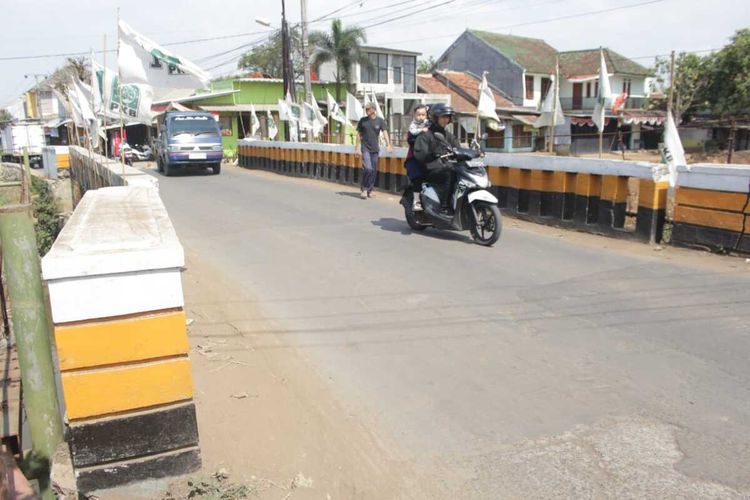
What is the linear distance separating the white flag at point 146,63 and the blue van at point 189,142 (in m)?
14.5

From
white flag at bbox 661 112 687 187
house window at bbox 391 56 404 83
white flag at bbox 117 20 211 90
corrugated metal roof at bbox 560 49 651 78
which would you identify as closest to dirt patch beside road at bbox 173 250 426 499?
white flag at bbox 117 20 211 90

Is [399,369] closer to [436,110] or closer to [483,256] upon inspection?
[483,256]

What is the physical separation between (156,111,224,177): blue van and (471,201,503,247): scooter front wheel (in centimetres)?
1490

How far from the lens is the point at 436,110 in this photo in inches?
342

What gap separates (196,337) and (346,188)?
11059mm

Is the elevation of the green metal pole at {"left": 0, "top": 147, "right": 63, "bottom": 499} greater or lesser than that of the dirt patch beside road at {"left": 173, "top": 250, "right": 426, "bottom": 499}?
greater

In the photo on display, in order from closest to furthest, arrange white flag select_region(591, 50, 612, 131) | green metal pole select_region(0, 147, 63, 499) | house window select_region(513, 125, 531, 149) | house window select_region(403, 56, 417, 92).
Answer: green metal pole select_region(0, 147, 63, 499)
white flag select_region(591, 50, 612, 131)
house window select_region(403, 56, 417, 92)
house window select_region(513, 125, 531, 149)

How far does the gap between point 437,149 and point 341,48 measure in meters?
35.8

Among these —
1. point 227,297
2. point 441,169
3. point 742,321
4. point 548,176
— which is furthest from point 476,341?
point 548,176

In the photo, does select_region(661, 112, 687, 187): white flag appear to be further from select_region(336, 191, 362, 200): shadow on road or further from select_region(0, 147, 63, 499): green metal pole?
select_region(0, 147, 63, 499): green metal pole

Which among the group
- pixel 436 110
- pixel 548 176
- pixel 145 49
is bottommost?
pixel 548 176

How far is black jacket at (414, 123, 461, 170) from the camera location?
28.8 ft

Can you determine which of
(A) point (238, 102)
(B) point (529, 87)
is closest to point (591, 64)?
(B) point (529, 87)

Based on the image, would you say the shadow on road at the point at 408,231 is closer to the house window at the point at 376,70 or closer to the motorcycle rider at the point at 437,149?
the motorcycle rider at the point at 437,149
